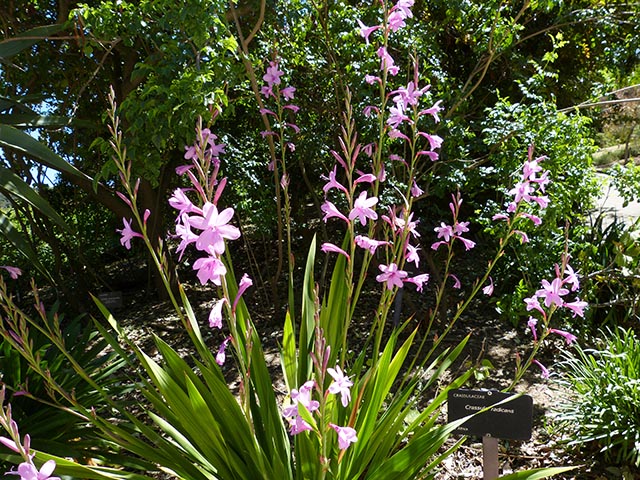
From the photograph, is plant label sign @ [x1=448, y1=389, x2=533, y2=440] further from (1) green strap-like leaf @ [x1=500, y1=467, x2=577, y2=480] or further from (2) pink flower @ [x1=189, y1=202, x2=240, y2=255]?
(2) pink flower @ [x1=189, y1=202, x2=240, y2=255]

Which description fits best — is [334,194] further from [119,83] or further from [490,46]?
[119,83]

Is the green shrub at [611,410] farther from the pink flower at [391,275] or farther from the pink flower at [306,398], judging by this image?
the pink flower at [306,398]

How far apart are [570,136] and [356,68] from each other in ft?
4.39

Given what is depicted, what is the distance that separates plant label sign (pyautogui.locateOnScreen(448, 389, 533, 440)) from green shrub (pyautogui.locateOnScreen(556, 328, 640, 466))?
71 centimetres

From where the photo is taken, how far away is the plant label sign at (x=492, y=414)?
1960mm

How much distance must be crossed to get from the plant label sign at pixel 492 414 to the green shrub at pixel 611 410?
71 centimetres

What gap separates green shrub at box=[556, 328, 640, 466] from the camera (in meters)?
2.46

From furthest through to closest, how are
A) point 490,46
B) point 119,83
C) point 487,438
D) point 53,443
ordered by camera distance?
point 119,83, point 490,46, point 53,443, point 487,438

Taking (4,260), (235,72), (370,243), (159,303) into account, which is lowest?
(159,303)

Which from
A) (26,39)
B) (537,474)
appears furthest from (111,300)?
(537,474)

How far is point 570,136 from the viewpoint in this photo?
137 inches

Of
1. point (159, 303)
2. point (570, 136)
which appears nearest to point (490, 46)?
point (570, 136)

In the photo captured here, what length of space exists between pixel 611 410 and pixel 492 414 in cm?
86

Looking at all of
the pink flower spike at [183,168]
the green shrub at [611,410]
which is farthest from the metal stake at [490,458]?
the pink flower spike at [183,168]
